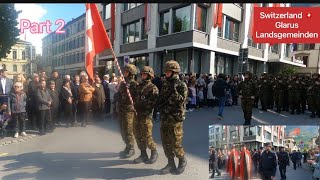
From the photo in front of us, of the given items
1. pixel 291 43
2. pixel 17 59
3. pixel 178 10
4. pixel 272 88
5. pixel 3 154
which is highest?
pixel 178 10

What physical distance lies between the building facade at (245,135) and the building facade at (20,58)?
1675mm

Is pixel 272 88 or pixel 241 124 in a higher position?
pixel 272 88

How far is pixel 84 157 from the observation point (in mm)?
2967

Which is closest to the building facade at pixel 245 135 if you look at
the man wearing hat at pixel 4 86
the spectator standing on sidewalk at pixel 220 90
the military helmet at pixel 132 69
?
the spectator standing on sidewalk at pixel 220 90

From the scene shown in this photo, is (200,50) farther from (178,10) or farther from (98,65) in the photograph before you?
(98,65)

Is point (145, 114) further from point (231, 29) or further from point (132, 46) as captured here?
point (231, 29)

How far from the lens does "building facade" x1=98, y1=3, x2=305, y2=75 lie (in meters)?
2.75

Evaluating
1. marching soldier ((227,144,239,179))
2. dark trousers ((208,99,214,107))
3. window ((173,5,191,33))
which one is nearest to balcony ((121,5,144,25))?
window ((173,5,191,33))

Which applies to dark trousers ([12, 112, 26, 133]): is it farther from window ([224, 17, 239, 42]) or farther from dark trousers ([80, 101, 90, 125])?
window ([224, 17, 239, 42])

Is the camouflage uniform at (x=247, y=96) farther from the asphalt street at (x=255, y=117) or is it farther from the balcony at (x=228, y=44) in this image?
the balcony at (x=228, y=44)

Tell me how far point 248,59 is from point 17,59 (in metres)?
2.00

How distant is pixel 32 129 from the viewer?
2963 millimetres

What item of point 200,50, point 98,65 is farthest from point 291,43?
point 98,65

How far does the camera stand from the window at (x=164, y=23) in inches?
110
